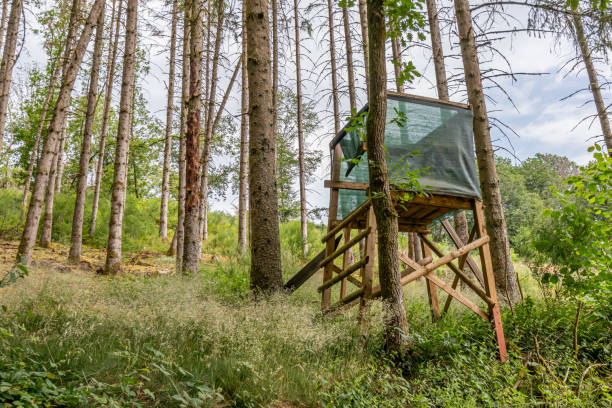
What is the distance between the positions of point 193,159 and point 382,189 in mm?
4909

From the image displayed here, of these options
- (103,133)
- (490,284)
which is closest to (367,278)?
(490,284)

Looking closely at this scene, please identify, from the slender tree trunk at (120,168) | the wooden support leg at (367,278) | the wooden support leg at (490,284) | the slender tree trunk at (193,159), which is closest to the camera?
the wooden support leg at (367,278)

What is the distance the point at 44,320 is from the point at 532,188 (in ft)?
162

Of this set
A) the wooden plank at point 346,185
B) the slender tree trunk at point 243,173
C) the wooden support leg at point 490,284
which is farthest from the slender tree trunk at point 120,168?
the wooden support leg at point 490,284

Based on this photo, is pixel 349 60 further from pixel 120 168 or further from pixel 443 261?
pixel 443 261

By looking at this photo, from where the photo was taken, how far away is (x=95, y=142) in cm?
2259

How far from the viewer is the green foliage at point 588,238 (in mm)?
3359

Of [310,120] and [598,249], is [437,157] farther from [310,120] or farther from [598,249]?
[310,120]

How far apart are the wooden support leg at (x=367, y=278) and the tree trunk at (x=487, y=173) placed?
205 cm

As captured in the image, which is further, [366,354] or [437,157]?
[437,157]

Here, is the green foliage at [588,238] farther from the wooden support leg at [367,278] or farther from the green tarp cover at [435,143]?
the wooden support leg at [367,278]

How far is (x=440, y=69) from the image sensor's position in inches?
356

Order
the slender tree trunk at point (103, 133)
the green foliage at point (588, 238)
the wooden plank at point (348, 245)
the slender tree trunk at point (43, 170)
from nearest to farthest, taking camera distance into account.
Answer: the green foliage at point (588, 238)
the wooden plank at point (348, 245)
the slender tree trunk at point (43, 170)
the slender tree trunk at point (103, 133)

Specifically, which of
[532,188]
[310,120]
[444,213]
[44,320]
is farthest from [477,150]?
[532,188]
